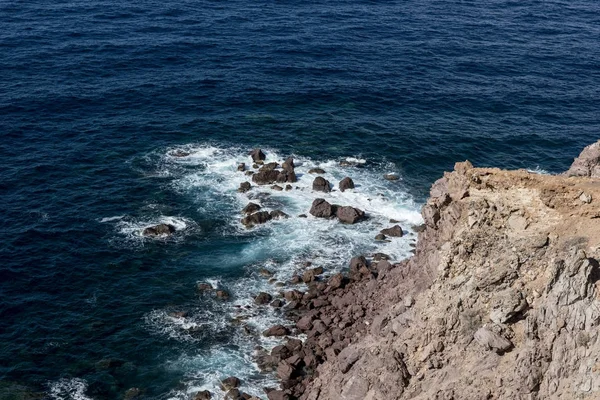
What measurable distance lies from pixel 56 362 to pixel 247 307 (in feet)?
75.1

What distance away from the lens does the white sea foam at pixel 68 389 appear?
71875 mm

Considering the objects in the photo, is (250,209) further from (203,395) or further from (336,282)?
(203,395)

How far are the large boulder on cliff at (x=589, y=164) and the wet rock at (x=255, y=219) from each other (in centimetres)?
4537

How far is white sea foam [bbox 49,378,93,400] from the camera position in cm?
7188

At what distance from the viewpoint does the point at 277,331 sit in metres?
79.0

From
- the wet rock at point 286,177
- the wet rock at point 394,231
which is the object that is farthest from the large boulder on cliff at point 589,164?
the wet rock at point 286,177

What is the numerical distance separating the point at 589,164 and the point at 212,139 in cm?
7151

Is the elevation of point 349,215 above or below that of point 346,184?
below

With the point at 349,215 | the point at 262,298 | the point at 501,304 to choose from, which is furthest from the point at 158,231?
the point at 501,304

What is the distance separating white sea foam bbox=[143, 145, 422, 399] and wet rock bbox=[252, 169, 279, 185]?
1.48m

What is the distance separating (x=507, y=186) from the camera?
5353 centimetres

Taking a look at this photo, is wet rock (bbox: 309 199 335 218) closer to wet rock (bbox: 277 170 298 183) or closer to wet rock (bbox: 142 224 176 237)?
wet rock (bbox: 277 170 298 183)

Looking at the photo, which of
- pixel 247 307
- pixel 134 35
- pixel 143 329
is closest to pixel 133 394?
pixel 143 329

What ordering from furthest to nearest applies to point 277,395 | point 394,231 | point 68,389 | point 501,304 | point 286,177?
point 286,177 < point 394,231 < point 68,389 < point 277,395 < point 501,304
